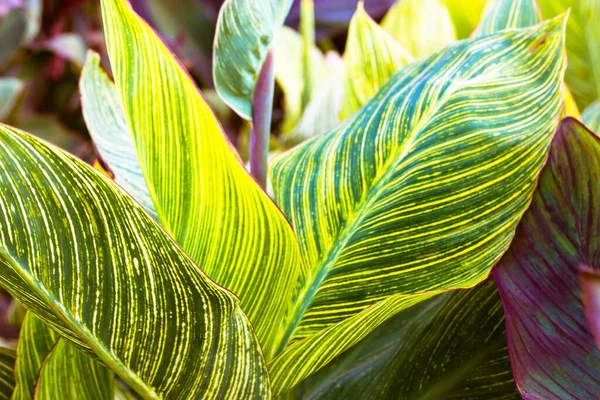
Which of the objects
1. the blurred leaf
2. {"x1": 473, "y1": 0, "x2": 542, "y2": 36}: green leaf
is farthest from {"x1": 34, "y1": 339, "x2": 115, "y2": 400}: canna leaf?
the blurred leaf

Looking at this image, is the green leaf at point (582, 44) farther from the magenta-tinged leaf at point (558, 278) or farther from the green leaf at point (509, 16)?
the magenta-tinged leaf at point (558, 278)

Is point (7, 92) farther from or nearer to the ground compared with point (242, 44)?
farther from the ground

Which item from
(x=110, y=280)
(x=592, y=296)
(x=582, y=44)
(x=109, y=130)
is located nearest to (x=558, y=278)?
(x=592, y=296)

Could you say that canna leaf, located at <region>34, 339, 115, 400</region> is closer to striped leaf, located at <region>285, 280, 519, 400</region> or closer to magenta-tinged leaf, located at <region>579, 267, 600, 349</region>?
striped leaf, located at <region>285, 280, 519, 400</region>

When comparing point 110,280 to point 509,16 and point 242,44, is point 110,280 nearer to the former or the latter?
point 242,44

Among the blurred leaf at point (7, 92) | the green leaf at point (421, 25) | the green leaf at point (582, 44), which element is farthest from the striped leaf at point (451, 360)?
the blurred leaf at point (7, 92)

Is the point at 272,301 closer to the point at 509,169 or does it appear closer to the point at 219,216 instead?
the point at 219,216
